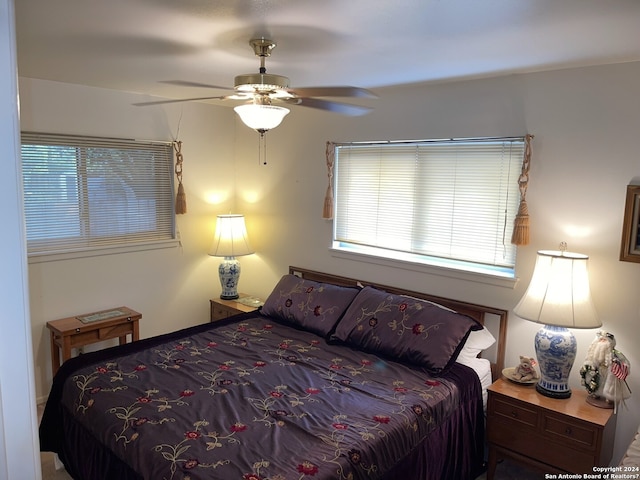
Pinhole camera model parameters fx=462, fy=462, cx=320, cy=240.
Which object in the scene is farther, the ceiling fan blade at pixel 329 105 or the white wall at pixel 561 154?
the white wall at pixel 561 154

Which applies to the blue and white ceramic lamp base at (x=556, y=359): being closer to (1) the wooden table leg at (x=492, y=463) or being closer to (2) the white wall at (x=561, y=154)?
(2) the white wall at (x=561, y=154)

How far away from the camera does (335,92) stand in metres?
1.98

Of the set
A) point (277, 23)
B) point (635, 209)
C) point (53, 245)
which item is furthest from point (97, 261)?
point (635, 209)

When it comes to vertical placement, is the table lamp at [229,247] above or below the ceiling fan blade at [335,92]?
below

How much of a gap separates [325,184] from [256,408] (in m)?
2.15

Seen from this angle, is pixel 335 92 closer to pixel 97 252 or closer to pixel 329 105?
pixel 329 105

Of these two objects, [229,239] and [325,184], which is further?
[229,239]

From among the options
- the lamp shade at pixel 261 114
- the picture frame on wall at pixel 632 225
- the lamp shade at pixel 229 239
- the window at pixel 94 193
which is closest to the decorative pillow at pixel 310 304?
the lamp shade at pixel 229 239

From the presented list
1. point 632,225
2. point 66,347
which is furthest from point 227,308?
point 632,225

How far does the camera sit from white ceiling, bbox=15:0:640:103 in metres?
1.73

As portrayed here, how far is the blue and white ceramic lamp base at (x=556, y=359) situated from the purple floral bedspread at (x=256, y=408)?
39 centimetres

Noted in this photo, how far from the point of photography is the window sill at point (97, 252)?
3391 mm

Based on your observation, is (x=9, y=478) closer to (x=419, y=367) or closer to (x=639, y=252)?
(x=419, y=367)

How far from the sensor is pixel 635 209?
2447 mm
